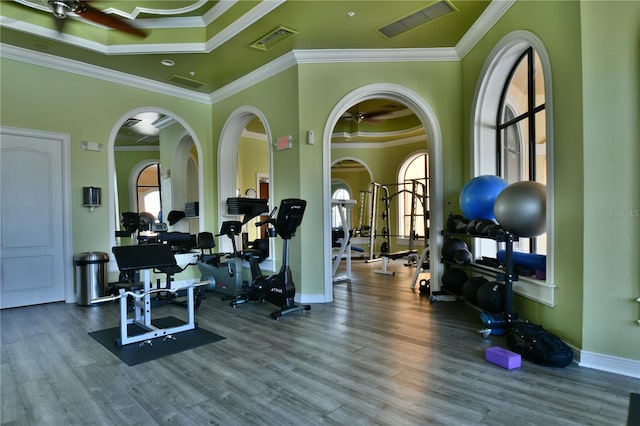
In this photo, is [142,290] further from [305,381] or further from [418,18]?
[418,18]

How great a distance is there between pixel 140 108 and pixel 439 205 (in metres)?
5.18

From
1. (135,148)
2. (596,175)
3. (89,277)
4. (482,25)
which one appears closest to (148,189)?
(135,148)

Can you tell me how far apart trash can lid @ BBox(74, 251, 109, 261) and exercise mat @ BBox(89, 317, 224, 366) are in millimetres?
1583

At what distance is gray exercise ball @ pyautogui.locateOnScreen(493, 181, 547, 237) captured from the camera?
316 centimetres

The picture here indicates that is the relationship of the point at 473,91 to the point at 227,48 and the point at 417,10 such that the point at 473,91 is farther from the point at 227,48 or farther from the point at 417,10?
the point at 227,48

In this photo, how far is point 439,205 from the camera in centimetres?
499

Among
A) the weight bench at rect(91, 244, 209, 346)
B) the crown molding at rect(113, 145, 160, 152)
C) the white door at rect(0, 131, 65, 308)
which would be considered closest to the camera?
the weight bench at rect(91, 244, 209, 346)

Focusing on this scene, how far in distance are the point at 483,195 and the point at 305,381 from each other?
9.16ft

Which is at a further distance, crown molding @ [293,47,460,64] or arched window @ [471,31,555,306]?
crown molding @ [293,47,460,64]

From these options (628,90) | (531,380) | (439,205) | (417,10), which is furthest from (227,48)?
(531,380)

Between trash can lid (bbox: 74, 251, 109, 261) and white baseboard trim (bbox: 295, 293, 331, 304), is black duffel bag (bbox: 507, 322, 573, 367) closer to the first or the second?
white baseboard trim (bbox: 295, 293, 331, 304)

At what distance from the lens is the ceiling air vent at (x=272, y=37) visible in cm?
436

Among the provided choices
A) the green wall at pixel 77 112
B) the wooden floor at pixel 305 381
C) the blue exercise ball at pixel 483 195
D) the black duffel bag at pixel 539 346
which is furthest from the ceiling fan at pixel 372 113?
the black duffel bag at pixel 539 346

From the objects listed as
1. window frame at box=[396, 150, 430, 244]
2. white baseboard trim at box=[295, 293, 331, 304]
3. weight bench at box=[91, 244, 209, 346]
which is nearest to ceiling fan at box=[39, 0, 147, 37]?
weight bench at box=[91, 244, 209, 346]
